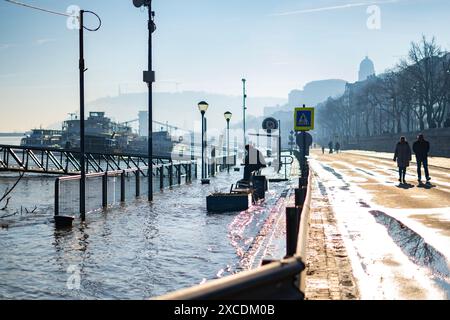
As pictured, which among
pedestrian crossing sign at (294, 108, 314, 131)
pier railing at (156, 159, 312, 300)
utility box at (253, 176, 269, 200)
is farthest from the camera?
utility box at (253, 176, 269, 200)

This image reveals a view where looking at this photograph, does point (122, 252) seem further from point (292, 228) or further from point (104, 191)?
point (104, 191)

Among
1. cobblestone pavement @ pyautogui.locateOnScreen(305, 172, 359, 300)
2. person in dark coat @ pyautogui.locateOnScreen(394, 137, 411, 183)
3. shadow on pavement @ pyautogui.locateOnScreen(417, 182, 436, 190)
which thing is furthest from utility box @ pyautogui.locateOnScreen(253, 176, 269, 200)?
cobblestone pavement @ pyautogui.locateOnScreen(305, 172, 359, 300)

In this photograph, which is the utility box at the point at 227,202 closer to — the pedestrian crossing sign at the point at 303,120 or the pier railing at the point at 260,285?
the pedestrian crossing sign at the point at 303,120

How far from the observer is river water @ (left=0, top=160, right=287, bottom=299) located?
7.81m

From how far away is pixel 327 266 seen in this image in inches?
308

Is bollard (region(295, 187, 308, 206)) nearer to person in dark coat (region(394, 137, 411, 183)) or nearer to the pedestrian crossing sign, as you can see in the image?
the pedestrian crossing sign

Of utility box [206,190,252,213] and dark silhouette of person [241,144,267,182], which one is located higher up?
dark silhouette of person [241,144,267,182]

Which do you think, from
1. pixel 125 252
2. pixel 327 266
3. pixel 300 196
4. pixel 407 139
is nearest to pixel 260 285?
pixel 327 266

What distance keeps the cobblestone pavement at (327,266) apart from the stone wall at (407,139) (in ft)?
142

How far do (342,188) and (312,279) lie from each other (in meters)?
15.5

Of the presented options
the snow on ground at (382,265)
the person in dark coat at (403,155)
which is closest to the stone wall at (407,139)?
the person in dark coat at (403,155)

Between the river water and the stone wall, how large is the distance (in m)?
40.1

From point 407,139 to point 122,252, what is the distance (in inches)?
2599

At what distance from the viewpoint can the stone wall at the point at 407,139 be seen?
51.8 meters
